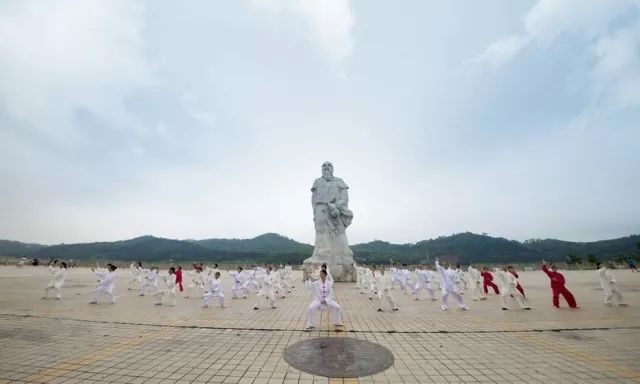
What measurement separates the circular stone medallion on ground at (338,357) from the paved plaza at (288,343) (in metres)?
0.18

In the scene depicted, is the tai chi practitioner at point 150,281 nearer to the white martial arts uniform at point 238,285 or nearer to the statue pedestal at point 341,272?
the white martial arts uniform at point 238,285

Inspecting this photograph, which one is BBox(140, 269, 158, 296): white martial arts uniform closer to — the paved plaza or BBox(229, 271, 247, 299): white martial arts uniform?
BBox(229, 271, 247, 299): white martial arts uniform

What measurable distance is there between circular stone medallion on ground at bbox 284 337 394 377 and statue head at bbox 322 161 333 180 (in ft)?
57.7

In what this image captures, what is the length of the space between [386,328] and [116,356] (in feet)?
19.5

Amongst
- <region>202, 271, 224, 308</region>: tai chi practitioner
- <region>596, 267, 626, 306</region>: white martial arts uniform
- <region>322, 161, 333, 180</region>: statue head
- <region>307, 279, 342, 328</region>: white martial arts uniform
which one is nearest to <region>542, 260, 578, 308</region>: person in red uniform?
<region>596, 267, 626, 306</region>: white martial arts uniform

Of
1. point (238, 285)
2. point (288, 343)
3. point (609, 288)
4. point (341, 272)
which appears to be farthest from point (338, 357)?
point (341, 272)

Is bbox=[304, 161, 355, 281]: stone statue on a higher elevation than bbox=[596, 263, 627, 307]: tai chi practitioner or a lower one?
higher

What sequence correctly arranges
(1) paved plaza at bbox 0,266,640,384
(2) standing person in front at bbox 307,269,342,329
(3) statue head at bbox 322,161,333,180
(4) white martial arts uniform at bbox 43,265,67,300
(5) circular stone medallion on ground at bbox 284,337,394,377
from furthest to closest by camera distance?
(3) statue head at bbox 322,161,333,180 → (4) white martial arts uniform at bbox 43,265,67,300 → (2) standing person in front at bbox 307,269,342,329 → (5) circular stone medallion on ground at bbox 284,337,394,377 → (1) paved plaza at bbox 0,266,640,384

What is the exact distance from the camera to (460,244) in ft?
345

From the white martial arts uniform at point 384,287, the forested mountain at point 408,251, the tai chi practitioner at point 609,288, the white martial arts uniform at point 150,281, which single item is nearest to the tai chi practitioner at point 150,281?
the white martial arts uniform at point 150,281

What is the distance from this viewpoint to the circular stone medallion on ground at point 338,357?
508cm

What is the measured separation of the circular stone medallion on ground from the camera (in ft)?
16.7

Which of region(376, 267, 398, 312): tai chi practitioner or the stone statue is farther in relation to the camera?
the stone statue

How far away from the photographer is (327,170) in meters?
24.1
